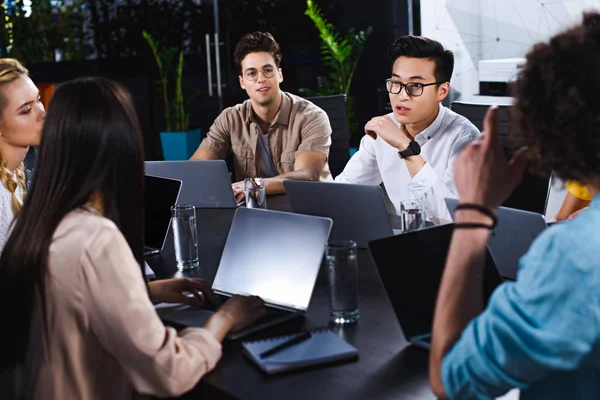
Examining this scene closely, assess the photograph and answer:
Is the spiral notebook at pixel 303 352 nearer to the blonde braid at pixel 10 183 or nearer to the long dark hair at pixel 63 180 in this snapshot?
the long dark hair at pixel 63 180

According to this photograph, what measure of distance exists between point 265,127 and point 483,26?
6.21 ft

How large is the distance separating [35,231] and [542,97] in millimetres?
923

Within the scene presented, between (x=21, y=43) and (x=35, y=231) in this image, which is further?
(x=21, y=43)

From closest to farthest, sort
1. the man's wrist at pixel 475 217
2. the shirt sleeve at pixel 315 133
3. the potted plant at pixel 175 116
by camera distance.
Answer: the man's wrist at pixel 475 217, the shirt sleeve at pixel 315 133, the potted plant at pixel 175 116

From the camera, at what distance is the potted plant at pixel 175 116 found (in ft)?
21.9

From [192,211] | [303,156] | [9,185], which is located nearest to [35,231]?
[192,211]

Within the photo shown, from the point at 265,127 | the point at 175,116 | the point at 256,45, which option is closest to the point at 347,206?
the point at 265,127

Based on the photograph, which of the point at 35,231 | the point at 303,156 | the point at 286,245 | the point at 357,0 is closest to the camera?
the point at 35,231

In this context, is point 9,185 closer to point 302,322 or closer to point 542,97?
point 302,322

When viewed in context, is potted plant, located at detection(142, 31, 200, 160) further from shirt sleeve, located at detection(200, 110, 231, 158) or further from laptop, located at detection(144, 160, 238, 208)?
laptop, located at detection(144, 160, 238, 208)

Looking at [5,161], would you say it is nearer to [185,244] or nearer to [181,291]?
[185,244]

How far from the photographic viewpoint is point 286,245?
1788 mm

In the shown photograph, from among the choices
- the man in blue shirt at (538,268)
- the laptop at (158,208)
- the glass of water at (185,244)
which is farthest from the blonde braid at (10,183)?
the man in blue shirt at (538,268)

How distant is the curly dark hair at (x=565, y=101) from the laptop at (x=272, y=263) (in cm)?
76
